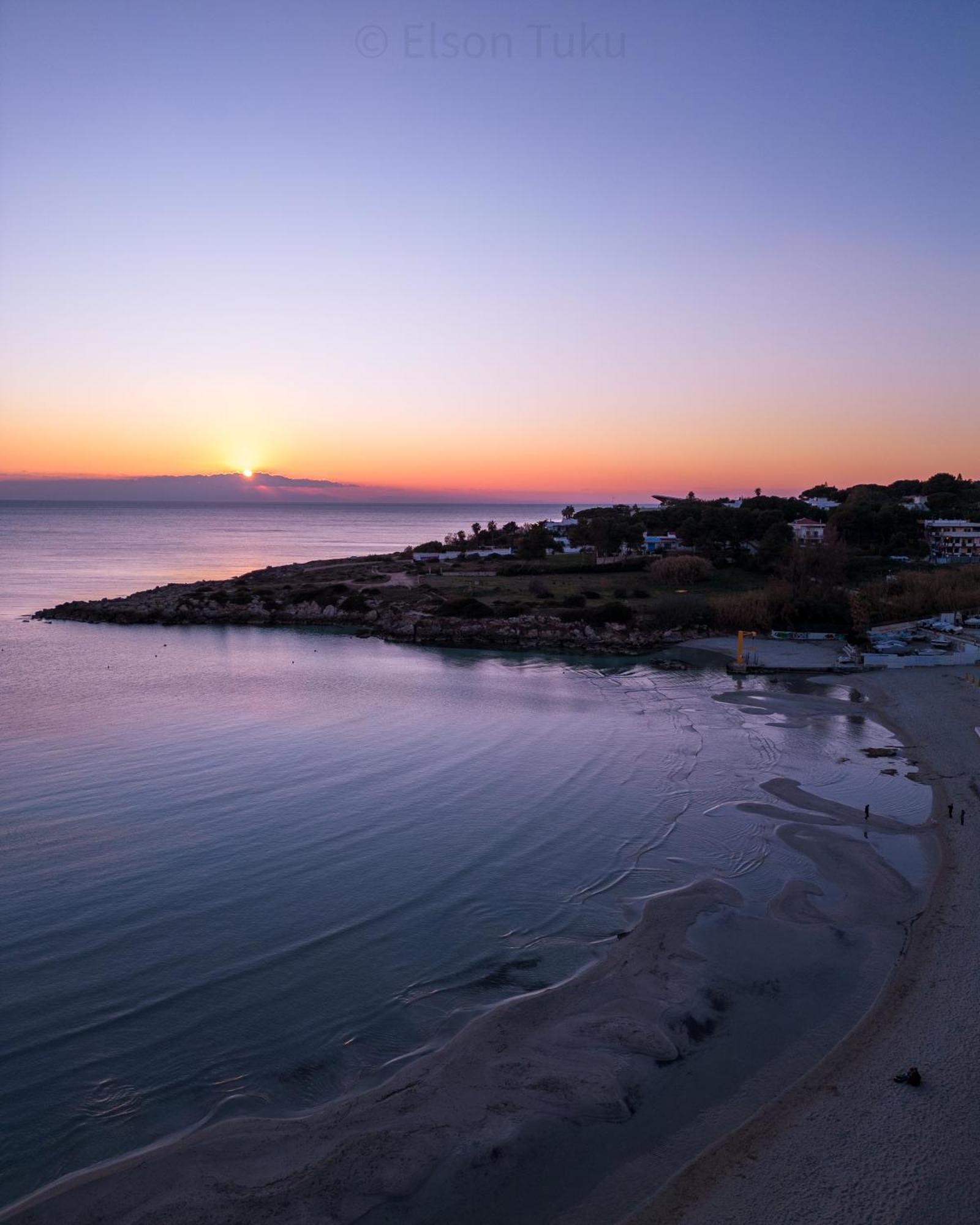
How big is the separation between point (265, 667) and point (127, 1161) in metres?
32.9

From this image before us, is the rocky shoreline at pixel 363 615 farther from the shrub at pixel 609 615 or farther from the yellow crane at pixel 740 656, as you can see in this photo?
the yellow crane at pixel 740 656

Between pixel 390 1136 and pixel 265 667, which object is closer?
pixel 390 1136

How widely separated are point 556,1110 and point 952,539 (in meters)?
83.9

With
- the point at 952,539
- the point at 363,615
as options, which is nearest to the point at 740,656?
the point at 363,615

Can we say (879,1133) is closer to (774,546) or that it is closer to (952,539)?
(774,546)

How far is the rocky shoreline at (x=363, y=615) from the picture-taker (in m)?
48.8

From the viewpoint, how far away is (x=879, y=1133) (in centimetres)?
911

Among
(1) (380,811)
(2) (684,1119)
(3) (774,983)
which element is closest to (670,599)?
(1) (380,811)

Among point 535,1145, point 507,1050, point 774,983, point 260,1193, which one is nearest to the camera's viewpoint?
point 260,1193

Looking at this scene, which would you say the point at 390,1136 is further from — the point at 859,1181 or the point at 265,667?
the point at 265,667

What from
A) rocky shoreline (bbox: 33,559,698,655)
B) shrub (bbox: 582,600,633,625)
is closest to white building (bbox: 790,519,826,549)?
shrub (bbox: 582,600,633,625)

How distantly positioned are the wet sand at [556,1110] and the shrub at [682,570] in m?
49.0

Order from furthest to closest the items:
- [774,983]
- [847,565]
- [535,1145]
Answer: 1. [847,565]
2. [774,983]
3. [535,1145]

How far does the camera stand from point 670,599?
5234 cm
